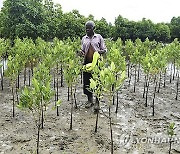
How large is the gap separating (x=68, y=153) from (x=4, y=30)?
16126 mm

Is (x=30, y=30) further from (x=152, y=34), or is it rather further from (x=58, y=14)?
(x=152, y=34)

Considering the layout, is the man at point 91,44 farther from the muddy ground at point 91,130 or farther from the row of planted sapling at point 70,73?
the muddy ground at point 91,130

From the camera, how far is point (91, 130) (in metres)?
7.28

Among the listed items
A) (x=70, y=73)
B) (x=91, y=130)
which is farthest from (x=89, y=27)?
(x=91, y=130)

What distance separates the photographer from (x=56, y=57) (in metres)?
10.4

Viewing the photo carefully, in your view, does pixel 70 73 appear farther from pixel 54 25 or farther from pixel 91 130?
pixel 54 25

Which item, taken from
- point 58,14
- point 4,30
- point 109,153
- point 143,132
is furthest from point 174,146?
point 58,14

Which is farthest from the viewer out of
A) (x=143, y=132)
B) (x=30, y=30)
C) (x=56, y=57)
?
(x=30, y=30)

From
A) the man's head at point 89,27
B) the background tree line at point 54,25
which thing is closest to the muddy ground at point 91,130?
the man's head at point 89,27

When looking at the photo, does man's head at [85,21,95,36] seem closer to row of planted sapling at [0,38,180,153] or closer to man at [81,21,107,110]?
man at [81,21,107,110]

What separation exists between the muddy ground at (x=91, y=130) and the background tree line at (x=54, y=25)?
10918 mm

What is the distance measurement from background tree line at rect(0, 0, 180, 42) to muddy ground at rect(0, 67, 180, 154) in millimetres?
10918

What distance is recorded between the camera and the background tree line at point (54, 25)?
1989 cm

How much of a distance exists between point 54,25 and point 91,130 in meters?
16.4
